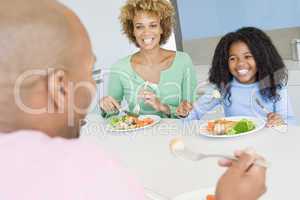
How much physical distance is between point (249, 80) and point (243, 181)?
1.24 m

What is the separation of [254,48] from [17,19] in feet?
4.84

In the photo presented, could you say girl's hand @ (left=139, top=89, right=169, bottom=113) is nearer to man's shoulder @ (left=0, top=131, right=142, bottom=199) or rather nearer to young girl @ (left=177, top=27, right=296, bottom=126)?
young girl @ (left=177, top=27, right=296, bottom=126)

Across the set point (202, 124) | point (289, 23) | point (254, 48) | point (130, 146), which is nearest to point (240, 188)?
point (130, 146)

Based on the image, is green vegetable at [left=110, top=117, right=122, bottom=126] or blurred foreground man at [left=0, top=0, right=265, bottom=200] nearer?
blurred foreground man at [left=0, top=0, right=265, bottom=200]

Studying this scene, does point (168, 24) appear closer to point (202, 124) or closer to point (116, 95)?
point (116, 95)

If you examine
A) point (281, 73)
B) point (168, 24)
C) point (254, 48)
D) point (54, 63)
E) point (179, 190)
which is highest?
point (168, 24)

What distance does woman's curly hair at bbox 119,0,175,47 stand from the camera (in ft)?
5.80

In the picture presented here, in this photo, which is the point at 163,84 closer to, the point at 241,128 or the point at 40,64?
the point at 241,128

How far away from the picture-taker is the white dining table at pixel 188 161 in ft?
2.81

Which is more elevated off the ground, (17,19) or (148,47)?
(148,47)

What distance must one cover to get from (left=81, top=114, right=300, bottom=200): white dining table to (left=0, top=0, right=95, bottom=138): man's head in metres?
0.36

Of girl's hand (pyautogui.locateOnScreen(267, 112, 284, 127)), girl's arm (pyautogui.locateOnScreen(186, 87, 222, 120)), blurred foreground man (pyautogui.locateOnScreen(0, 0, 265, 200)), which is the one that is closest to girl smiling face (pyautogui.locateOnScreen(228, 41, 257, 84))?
girl's arm (pyautogui.locateOnScreen(186, 87, 222, 120))

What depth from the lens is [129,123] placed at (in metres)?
1.47

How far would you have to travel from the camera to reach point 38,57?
0.35 metres
